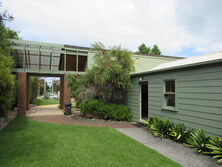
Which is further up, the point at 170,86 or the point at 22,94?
the point at 170,86

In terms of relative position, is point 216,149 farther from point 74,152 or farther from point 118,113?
point 118,113

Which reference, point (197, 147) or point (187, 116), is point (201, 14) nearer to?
point (187, 116)

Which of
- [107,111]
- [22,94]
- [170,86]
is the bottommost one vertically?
[107,111]

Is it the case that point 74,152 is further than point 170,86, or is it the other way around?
point 170,86

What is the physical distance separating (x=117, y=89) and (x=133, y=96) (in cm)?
107

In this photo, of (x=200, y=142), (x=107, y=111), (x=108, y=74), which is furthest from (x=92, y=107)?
(x=200, y=142)

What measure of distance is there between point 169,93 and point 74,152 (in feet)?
14.6

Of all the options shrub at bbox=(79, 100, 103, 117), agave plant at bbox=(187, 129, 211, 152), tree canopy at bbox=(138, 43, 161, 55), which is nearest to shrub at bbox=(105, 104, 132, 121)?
shrub at bbox=(79, 100, 103, 117)

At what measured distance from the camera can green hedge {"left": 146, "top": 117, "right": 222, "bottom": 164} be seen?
374 centimetres

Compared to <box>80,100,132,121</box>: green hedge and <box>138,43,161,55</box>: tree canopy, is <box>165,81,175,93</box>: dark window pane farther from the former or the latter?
<box>138,43,161,55</box>: tree canopy

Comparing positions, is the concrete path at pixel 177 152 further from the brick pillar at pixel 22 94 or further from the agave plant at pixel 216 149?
the brick pillar at pixel 22 94

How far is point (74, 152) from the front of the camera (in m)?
4.01

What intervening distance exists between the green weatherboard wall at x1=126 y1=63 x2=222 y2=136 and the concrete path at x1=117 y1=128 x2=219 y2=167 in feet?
3.21

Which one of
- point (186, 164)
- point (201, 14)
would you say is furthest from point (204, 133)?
point (201, 14)
